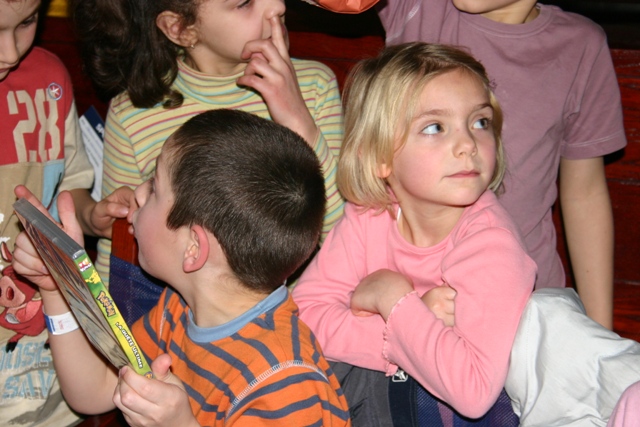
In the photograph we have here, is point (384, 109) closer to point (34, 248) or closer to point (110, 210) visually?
point (110, 210)

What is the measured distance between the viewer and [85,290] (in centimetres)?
104

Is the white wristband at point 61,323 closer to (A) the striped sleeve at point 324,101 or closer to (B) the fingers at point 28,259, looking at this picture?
(B) the fingers at point 28,259

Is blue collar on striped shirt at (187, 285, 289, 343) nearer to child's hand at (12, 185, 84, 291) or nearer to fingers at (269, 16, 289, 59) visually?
child's hand at (12, 185, 84, 291)

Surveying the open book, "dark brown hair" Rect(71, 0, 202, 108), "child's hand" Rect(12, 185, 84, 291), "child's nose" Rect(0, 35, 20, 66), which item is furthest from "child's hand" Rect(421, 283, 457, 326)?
"child's nose" Rect(0, 35, 20, 66)

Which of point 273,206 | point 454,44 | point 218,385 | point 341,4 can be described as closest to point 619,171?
point 454,44

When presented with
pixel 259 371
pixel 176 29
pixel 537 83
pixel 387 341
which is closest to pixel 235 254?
pixel 259 371

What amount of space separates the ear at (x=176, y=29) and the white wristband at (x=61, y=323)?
2.21ft

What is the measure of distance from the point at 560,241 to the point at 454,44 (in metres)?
0.61

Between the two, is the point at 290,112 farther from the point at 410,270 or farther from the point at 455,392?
the point at 455,392

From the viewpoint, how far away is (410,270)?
147cm

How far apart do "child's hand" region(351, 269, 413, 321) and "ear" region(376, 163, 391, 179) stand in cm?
19

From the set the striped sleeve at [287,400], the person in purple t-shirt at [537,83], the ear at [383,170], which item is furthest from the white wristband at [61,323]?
the person in purple t-shirt at [537,83]

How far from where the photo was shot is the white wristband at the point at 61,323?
1.41 metres

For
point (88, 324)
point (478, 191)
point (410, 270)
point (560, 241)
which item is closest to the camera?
point (88, 324)
